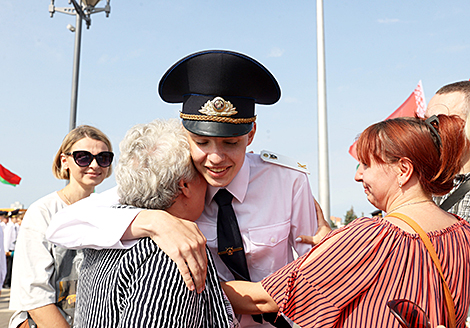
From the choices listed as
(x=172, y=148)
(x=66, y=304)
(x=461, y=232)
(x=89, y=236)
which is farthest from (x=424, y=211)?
(x=66, y=304)

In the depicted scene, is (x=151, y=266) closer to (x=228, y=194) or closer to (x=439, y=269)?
(x=228, y=194)

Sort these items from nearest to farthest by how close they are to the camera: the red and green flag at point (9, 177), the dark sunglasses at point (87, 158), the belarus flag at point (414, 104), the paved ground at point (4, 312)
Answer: the dark sunglasses at point (87, 158), the paved ground at point (4, 312), the belarus flag at point (414, 104), the red and green flag at point (9, 177)

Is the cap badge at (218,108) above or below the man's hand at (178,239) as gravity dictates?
above

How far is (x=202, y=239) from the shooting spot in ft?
5.49

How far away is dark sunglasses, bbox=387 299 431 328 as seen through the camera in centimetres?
138

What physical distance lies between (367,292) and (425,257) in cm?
25

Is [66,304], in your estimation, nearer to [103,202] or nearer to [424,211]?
[103,202]

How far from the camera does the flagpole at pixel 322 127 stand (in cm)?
823

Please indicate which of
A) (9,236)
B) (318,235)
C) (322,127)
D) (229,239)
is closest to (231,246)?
(229,239)

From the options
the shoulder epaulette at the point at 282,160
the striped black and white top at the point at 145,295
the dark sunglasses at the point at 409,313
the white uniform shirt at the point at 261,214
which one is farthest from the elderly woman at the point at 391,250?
the shoulder epaulette at the point at 282,160

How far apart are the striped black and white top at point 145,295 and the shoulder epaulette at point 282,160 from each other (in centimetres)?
109

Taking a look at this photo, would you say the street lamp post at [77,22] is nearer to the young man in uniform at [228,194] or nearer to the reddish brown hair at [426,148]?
the young man in uniform at [228,194]

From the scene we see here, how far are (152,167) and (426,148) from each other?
1125mm

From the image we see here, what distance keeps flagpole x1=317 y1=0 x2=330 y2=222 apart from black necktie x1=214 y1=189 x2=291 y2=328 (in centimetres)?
604
